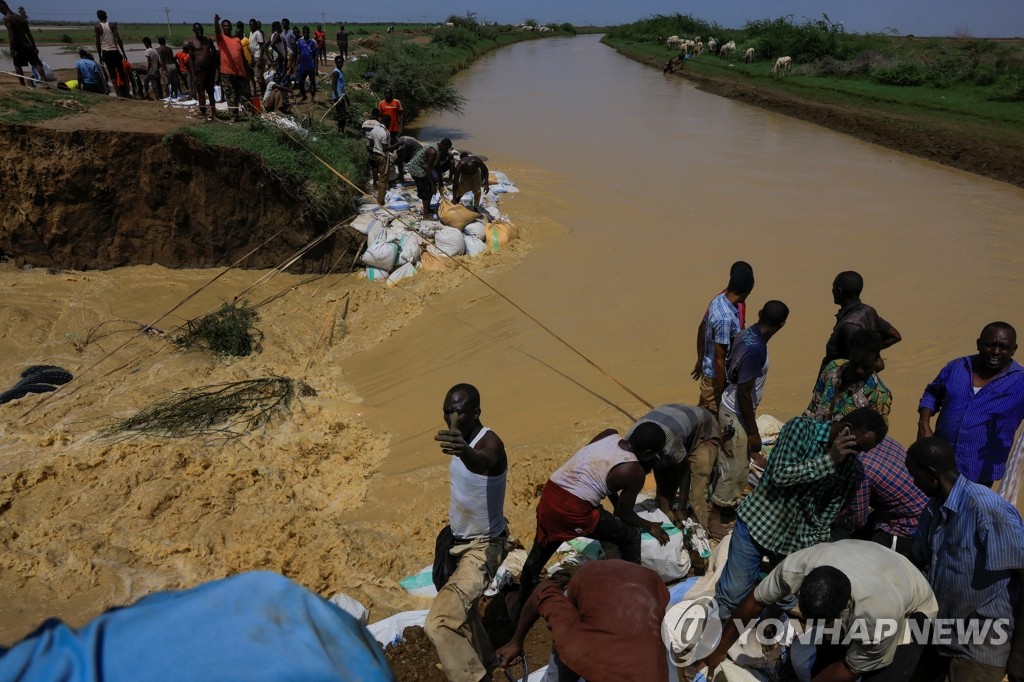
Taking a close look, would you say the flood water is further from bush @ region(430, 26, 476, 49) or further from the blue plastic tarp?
bush @ region(430, 26, 476, 49)

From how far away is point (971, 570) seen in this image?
8.36ft

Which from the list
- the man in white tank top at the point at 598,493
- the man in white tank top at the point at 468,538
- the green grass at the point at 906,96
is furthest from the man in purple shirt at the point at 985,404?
the green grass at the point at 906,96

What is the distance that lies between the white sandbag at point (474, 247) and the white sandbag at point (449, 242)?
12 centimetres

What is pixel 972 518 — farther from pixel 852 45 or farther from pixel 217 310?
pixel 852 45

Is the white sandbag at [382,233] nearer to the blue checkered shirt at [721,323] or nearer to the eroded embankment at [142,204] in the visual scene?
the eroded embankment at [142,204]

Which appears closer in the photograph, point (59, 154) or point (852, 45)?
point (59, 154)

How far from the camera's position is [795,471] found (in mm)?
2891

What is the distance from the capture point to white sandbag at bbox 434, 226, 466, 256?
8.33 m

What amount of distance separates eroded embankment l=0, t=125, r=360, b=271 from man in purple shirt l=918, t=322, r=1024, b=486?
674 centimetres

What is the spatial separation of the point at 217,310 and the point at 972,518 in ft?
22.5

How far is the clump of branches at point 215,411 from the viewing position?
16.5 ft

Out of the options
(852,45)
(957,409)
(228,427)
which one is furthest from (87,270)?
(852,45)

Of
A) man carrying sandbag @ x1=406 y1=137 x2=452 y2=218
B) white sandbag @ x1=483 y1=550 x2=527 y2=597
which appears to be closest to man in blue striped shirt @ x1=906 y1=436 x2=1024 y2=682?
white sandbag @ x1=483 y1=550 x2=527 y2=597

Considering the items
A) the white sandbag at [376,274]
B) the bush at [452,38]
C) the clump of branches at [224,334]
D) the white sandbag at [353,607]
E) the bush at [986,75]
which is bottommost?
the white sandbag at [353,607]
